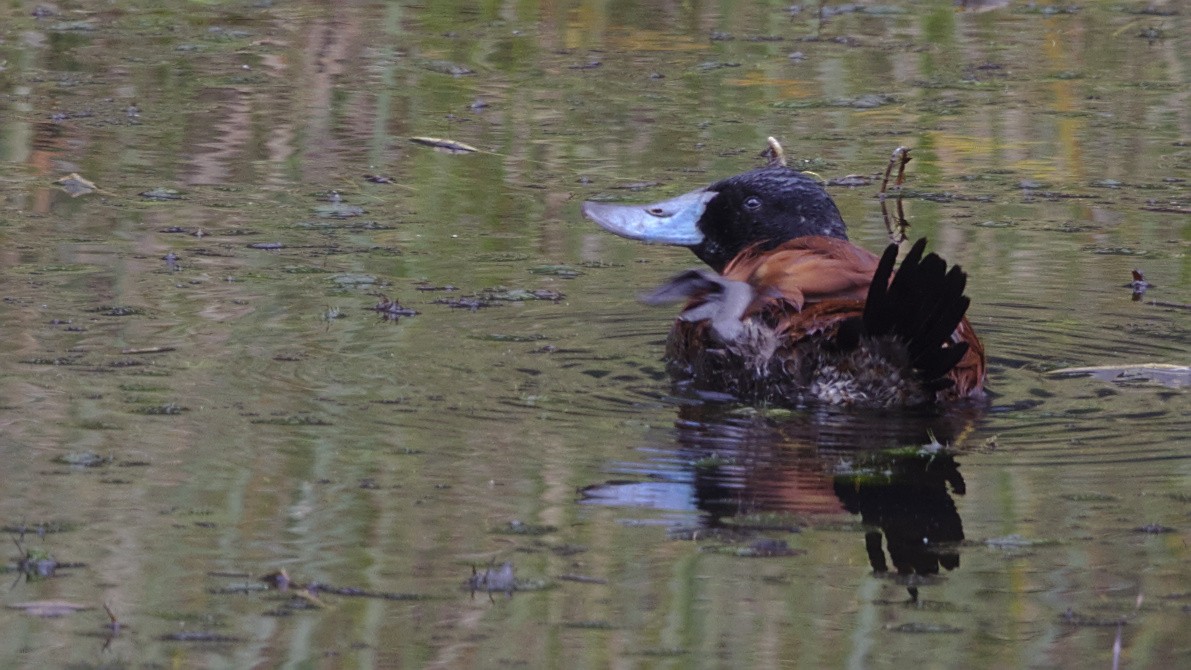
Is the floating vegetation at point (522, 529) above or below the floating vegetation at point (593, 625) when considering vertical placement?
below

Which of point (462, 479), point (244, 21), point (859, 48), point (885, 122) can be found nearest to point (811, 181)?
point (462, 479)

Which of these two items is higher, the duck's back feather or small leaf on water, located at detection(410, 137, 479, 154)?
the duck's back feather

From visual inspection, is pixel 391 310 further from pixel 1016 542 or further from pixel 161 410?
pixel 1016 542

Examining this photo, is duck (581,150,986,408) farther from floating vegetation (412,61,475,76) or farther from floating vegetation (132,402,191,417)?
floating vegetation (412,61,475,76)

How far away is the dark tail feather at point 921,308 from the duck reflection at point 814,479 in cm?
20

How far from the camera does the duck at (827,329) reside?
498 cm

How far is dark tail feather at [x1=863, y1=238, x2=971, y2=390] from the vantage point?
4855 mm

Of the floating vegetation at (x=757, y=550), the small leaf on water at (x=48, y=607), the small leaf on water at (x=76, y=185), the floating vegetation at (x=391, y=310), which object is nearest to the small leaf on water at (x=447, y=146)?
the small leaf on water at (x=76, y=185)

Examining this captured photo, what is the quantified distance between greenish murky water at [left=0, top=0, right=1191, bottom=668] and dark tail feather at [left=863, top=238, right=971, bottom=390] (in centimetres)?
20

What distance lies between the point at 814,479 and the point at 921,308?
567 millimetres

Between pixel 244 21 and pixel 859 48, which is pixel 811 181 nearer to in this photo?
pixel 859 48

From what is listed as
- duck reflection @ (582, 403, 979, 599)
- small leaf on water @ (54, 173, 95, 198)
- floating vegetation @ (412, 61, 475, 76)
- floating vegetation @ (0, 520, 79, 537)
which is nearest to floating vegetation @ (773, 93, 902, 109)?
floating vegetation @ (412, 61, 475, 76)

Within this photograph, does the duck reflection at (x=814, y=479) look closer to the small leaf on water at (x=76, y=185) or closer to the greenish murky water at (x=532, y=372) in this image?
the greenish murky water at (x=532, y=372)

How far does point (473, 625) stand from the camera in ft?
11.9
